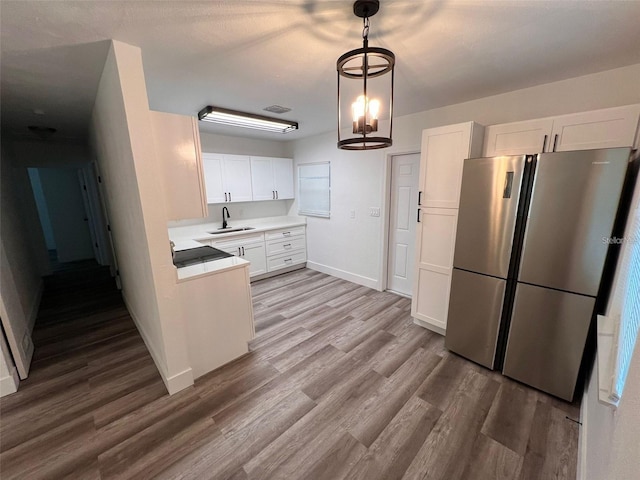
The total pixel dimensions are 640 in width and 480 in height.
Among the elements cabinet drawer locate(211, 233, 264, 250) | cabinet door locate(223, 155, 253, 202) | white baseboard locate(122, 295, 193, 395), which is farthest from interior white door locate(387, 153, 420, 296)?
white baseboard locate(122, 295, 193, 395)

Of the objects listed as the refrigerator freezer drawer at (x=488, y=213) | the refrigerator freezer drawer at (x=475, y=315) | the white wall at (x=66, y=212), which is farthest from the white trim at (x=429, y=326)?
the white wall at (x=66, y=212)

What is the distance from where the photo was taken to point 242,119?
306 cm

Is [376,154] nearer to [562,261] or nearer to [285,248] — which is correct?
[285,248]

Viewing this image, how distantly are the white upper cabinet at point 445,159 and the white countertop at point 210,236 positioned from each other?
1.98 meters

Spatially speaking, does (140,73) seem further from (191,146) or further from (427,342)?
(427,342)

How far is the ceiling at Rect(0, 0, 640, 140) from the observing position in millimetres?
1307

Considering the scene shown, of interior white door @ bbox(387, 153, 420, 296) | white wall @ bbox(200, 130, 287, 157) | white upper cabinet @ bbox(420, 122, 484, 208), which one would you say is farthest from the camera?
white wall @ bbox(200, 130, 287, 157)

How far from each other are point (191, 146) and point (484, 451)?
2874 millimetres

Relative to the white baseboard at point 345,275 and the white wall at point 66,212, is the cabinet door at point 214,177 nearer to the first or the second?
the white baseboard at point 345,275

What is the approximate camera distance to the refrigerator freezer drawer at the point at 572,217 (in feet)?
5.34

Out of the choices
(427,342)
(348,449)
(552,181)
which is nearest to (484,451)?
(348,449)

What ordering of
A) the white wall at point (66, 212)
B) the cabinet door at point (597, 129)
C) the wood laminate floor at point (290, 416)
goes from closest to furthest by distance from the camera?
the wood laminate floor at point (290, 416), the cabinet door at point (597, 129), the white wall at point (66, 212)

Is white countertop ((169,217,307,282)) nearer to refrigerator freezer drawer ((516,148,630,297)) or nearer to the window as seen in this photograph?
the window

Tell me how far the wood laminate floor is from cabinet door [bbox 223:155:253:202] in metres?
2.41
